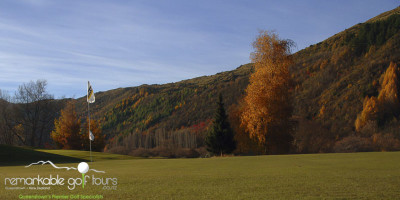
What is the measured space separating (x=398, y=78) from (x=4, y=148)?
75.1 m

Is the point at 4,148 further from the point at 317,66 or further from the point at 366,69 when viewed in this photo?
the point at 317,66

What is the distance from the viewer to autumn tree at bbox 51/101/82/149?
57875 millimetres

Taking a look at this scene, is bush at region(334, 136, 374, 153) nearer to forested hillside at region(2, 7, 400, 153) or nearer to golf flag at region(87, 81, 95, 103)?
forested hillside at region(2, 7, 400, 153)

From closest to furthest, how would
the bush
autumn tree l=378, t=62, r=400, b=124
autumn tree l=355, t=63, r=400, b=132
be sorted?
the bush → autumn tree l=355, t=63, r=400, b=132 → autumn tree l=378, t=62, r=400, b=124

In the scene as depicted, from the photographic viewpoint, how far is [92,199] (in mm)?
6859

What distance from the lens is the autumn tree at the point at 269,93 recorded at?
3388 cm

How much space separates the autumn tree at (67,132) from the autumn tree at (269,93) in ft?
116

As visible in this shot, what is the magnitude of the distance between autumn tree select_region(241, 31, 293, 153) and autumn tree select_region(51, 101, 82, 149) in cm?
3548

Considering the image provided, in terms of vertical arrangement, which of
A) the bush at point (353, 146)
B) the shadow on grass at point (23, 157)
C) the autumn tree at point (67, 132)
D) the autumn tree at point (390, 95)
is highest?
the autumn tree at point (390, 95)

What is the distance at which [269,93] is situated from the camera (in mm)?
33781

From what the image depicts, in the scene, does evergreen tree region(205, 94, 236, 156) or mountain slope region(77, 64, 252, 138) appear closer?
evergreen tree region(205, 94, 236, 156)

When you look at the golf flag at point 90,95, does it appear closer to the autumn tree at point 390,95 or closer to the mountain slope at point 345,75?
the mountain slope at point 345,75

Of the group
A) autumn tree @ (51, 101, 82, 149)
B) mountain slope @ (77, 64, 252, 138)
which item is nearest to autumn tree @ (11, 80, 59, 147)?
autumn tree @ (51, 101, 82, 149)

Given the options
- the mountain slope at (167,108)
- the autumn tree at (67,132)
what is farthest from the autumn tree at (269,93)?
the mountain slope at (167,108)
